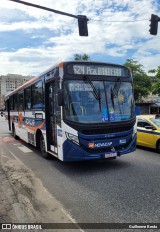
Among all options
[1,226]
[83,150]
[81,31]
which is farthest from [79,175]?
[81,31]

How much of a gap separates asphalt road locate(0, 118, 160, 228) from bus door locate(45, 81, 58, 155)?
2.35 feet

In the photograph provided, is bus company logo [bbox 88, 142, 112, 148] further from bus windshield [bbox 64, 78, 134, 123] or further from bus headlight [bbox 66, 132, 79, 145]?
bus windshield [bbox 64, 78, 134, 123]

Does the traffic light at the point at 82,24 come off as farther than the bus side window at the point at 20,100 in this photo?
No

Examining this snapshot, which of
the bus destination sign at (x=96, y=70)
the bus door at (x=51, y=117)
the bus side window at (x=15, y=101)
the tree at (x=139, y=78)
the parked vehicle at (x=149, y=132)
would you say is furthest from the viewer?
the tree at (x=139, y=78)

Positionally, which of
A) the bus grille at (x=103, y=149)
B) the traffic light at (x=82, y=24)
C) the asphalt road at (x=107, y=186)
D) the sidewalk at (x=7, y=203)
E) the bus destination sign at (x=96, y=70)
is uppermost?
the traffic light at (x=82, y=24)

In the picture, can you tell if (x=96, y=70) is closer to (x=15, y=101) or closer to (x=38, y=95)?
(x=38, y=95)

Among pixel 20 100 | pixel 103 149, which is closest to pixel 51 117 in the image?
pixel 103 149

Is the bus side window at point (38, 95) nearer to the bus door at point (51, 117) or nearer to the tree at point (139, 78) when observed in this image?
the bus door at point (51, 117)

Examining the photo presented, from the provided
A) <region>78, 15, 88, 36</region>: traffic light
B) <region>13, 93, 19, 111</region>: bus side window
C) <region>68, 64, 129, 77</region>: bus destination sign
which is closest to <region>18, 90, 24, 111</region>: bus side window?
<region>13, 93, 19, 111</region>: bus side window

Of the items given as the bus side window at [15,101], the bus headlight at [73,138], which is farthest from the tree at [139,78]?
the bus headlight at [73,138]

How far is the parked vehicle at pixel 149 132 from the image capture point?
10.6m

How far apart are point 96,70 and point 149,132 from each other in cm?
437

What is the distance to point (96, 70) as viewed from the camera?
7785 mm

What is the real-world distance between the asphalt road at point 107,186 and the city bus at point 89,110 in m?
0.56
